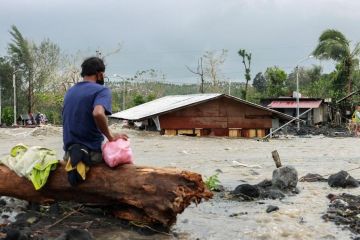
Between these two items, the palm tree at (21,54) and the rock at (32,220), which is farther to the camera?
the palm tree at (21,54)

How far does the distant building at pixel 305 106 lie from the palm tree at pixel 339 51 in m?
3.24

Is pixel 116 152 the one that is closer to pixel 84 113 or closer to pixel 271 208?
pixel 84 113

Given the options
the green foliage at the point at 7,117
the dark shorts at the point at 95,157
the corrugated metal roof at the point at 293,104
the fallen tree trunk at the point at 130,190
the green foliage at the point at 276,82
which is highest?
the green foliage at the point at 276,82

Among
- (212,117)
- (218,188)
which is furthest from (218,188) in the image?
(212,117)

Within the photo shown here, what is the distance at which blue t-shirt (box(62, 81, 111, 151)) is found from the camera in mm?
6480

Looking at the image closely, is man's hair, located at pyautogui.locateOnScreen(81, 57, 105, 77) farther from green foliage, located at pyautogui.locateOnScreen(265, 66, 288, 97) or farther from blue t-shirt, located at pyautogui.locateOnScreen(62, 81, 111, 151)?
green foliage, located at pyautogui.locateOnScreen(265, 66, 288, 97)

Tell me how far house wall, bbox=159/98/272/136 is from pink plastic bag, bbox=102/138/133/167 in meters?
20.3

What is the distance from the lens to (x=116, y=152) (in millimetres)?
6695

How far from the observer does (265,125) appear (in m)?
28.8

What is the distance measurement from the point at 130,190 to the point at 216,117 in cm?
2110

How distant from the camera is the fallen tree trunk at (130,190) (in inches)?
255

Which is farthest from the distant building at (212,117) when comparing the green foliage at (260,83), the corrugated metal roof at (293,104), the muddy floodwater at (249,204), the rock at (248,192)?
the green foliage at (260,83)

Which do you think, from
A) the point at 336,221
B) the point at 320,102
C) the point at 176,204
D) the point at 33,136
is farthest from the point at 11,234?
the point at 320,102

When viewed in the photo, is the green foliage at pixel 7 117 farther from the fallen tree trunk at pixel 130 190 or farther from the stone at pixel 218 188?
the fallen tree trunk at pixel 130 190
